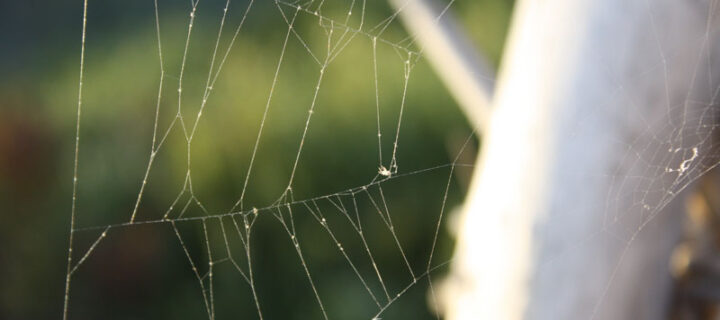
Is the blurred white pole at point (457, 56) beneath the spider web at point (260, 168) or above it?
above

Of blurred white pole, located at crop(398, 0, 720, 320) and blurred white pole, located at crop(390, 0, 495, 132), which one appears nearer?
blurred white pole, located at crop(398, 0, 720, 320)

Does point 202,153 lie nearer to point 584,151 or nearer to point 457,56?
point 457,56

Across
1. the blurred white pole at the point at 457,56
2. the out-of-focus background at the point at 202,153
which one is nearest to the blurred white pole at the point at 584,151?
the blurred white pole at the point at 457,56

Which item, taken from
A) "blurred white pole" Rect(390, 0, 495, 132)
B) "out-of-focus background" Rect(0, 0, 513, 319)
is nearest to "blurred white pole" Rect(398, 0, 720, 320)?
"blurred white pole" Rect(390, 0, 495, 132)

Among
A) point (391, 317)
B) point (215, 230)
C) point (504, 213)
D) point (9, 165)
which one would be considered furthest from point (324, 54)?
point (504, 213)

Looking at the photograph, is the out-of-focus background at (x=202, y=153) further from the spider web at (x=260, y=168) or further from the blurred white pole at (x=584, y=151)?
the blurred white pole at (x=584, y=151)

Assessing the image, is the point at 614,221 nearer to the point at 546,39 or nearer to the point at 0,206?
the point at 546,39

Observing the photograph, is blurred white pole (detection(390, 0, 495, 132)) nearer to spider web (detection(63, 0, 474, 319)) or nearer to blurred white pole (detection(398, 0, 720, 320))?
blurred white pole (detection(398, 0, 720, 320))
